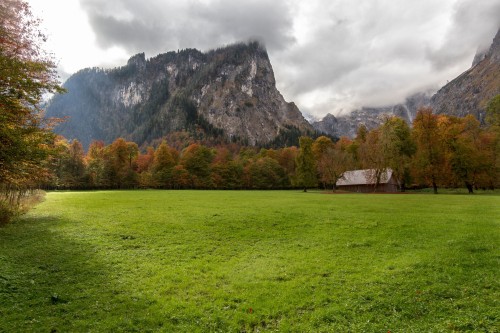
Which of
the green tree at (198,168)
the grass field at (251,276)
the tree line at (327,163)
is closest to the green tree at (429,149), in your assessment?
the tree line at (327,163)

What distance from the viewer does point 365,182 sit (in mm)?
89625

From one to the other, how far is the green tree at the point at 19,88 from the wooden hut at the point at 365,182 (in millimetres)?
72692

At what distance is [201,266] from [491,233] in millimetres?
17979

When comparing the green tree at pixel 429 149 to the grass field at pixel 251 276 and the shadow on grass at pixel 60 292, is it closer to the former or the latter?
the grass field at pixel 251 276

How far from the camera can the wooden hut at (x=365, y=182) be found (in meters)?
83.2

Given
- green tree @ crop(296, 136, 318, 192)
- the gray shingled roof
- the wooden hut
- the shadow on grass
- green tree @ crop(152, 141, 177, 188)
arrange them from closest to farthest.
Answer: the shadow on grass, the wooden hut, the gray shingled roof, green tree @ crop(296, 136, 318, 192), green tree @ crop(152, 141, 177, 188)

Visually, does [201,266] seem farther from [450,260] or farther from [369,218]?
[369,218]

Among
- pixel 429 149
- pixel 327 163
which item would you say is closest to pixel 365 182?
pixel 327 163

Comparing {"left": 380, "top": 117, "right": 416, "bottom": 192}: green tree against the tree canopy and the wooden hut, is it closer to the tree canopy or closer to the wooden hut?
the wooden hut

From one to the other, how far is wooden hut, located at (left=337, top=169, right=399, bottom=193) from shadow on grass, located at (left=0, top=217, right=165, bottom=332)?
242 feet

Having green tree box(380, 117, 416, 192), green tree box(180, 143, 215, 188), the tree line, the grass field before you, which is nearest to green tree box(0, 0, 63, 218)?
the tree line

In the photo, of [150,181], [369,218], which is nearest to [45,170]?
[369,218]

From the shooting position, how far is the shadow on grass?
10.4 meters

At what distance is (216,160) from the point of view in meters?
131
